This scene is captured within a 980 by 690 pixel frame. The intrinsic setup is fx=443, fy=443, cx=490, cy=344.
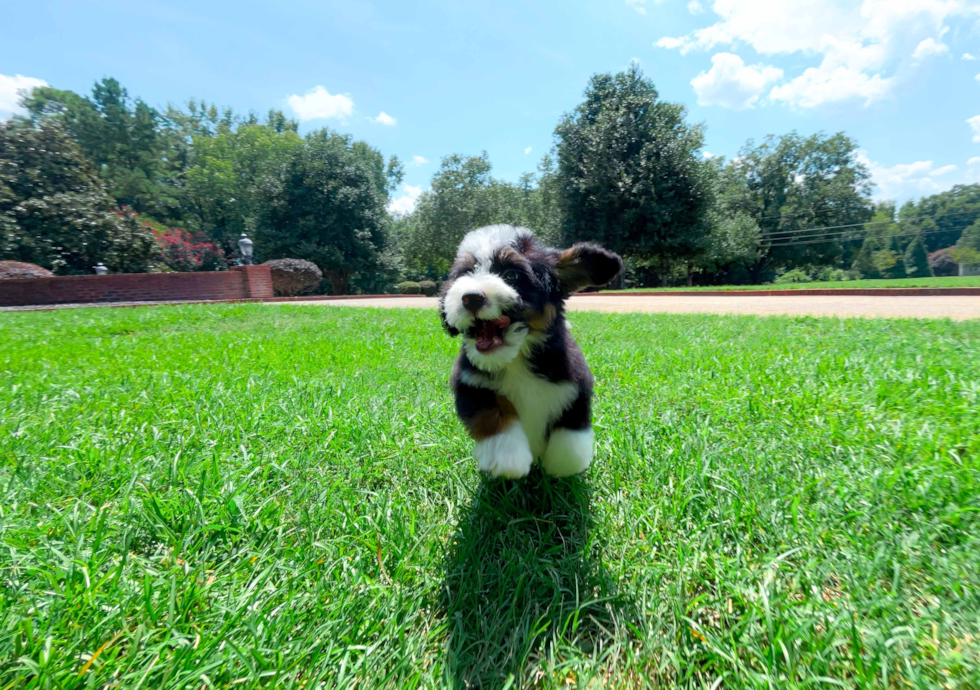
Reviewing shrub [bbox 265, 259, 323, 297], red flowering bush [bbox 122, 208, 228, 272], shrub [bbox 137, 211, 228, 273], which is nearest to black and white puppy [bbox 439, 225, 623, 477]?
shrub [bbox 265, 259, 323, 297]

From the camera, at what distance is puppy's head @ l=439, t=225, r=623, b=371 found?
2121 millimetres

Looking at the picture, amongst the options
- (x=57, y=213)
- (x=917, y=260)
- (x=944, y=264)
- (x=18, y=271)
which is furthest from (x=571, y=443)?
(x=944, y=264)

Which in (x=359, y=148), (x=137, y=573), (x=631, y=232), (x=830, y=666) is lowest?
(x=830, y=666)

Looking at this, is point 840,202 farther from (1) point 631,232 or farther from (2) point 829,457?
(2) point 829,457

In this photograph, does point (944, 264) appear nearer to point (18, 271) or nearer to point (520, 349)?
point (520, 349)

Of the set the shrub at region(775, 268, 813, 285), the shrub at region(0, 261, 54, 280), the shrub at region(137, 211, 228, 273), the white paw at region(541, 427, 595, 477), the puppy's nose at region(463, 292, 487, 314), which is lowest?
the shrub at region(775, 268, 813, 285)

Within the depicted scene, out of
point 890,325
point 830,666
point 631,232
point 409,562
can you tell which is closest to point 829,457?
point 830,666

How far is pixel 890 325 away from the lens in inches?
281

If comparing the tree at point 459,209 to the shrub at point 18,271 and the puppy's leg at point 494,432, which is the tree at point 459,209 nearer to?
the shrub at point 18,271

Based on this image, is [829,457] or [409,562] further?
[829,457]

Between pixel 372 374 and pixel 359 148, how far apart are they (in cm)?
5147

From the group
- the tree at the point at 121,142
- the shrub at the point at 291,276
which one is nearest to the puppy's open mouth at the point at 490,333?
the shrub at the point at 291,276

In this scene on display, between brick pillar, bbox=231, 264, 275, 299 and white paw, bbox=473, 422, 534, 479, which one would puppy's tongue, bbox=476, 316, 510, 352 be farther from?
brick pillar, bbox=231, 264, 275, 299

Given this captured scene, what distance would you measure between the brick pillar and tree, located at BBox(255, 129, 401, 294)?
37.2 feet
